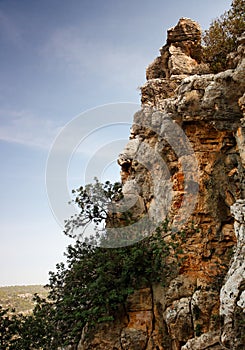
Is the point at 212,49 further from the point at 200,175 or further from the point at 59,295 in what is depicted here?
the point at 59,295

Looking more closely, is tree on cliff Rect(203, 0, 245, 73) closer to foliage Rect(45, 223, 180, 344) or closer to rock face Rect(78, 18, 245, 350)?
rock face Rect(78, 18, 245, 350)

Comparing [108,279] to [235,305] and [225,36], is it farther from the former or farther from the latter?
[225,36]

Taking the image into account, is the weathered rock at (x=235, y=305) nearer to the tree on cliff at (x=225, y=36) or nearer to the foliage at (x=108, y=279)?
the foliage at (x=108, y=279)

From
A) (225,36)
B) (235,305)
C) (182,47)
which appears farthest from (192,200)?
(182,47)

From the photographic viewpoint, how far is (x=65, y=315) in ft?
45.7

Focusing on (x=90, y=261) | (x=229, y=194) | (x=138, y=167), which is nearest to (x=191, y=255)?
(x=229, y=194)

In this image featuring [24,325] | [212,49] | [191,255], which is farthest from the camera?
[212,49]

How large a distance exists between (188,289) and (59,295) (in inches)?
228

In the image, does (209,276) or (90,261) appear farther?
(90,261)

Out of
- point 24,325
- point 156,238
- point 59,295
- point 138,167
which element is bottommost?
point 24,325

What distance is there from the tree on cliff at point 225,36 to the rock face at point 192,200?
252 cm

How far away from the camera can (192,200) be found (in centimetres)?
1457

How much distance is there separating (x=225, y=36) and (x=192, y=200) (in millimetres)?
8940

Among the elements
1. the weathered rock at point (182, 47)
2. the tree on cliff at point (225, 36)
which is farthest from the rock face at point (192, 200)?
the weathered rock at point (182, 47)
